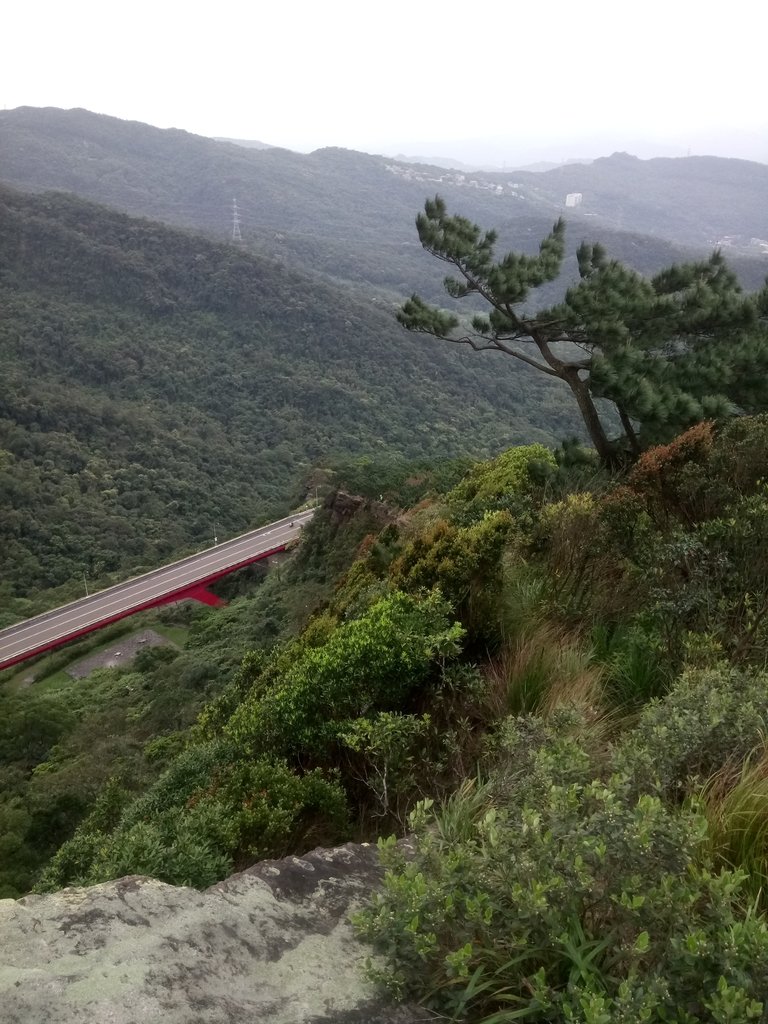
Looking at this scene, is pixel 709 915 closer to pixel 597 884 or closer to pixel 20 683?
pixel 597 884

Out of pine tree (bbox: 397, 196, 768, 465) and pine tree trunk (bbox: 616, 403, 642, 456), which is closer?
pine tree (bbox: 397, 196, 768, 465)

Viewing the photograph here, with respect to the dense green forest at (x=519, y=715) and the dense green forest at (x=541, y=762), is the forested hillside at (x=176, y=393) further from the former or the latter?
the dense green forest at (x=541, y=762)

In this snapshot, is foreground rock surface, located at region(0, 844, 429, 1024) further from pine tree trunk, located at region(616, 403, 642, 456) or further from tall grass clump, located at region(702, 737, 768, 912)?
pine tree trunk, located at region(616, 403, 642, 456)

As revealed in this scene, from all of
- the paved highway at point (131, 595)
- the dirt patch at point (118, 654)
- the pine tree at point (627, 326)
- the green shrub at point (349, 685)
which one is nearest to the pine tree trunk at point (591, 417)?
the pine tree at point (627, 326)

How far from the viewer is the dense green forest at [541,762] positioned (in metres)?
1.34

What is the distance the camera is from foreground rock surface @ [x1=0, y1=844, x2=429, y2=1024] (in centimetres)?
149

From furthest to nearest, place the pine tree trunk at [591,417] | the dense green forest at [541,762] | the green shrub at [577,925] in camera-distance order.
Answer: the pine tree trunk at [591,417], the dense green forest at [541,762], the green shrub at [577,925]

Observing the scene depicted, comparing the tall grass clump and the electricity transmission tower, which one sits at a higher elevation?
the electricity transmission tower

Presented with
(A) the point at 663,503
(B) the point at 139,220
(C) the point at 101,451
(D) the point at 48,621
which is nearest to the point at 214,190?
(B) the point at 139,220

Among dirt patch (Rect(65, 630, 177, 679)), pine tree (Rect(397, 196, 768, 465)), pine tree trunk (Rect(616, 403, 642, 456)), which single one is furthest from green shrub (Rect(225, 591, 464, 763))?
dirt patch (Rect(65, 630, 177, 679))

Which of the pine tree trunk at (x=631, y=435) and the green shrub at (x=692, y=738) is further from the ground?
the pine tree trunk at (x=631, y=435)

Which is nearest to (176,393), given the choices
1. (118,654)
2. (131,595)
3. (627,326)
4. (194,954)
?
Result: (131,595)

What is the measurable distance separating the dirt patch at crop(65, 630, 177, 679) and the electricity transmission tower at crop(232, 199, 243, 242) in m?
119

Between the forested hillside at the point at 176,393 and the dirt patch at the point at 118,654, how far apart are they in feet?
23.6
